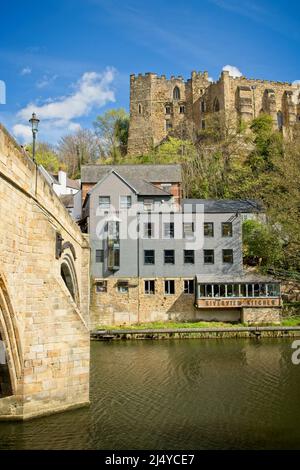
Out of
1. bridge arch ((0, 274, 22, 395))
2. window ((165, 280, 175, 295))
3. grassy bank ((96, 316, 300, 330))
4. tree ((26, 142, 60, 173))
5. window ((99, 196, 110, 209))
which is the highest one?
tree ((26, 142, 60, 173))

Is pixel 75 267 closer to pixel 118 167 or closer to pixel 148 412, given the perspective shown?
pixel 148 412

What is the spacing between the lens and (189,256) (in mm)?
33750

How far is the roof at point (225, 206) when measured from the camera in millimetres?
35094

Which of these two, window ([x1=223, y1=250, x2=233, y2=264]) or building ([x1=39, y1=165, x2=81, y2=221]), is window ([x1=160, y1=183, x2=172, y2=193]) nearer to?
window ([x1=223, y1=250, x2=233, y2=264])

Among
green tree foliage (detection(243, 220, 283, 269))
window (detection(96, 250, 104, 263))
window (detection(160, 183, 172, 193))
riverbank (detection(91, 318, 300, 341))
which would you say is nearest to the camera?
riverbank (detection(91, 318, 300, 341))

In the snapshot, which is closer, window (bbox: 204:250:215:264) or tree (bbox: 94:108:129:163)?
window (bbox: 204:250:215:264)

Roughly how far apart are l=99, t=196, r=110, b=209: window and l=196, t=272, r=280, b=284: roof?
28.2 feet

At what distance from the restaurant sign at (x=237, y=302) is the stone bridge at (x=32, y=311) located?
18787mm

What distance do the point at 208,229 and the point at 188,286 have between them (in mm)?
4590

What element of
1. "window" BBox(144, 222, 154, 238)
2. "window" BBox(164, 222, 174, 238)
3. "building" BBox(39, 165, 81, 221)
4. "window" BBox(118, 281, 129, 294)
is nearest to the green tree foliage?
"window" BBox(164, 222, 174, 238)

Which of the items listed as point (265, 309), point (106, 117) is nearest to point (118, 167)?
point (265, 309)

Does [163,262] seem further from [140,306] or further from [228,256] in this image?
[228,256]

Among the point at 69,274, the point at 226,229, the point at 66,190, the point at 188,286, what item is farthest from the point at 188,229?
the point at 66,190

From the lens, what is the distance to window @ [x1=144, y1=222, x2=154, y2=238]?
3391 centimetres
